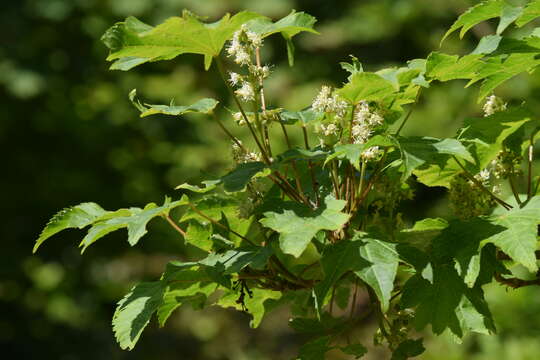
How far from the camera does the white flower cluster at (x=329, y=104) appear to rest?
108cm

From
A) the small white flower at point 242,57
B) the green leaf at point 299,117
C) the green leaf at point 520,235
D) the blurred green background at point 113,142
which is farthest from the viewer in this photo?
the blurred green background at point 113,142

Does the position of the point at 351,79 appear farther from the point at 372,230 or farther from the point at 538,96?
the point at 538,96

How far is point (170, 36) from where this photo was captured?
1.01 metres

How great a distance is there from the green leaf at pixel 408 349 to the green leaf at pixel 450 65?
428 millimetres

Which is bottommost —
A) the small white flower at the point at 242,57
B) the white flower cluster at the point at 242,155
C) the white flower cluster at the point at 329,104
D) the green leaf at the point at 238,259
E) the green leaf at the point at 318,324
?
the green leaf at the point at 318,324

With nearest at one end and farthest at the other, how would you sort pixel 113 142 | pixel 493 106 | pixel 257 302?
pixel 493 106 < pixel 257 302 < pixel 113 142

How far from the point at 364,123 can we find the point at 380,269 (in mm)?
226

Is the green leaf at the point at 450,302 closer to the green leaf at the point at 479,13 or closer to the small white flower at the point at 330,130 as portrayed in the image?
the small white flower at the point at 330,130

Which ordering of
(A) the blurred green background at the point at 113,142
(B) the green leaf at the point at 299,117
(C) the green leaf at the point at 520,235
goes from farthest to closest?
(A) the blurred green background at the point at 113,142 → (B) the green leaf at the point at 299,117 → (C) the green leaf at the point at 520,235

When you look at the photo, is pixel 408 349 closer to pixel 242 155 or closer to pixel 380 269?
pixel 380 269

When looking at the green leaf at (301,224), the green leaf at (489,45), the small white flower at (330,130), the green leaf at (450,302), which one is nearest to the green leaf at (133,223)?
the green leaf at (301,224)

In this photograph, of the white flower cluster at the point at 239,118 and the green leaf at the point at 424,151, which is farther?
the white flower cluster at the point at 239,118

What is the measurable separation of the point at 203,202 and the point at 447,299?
0.44 meters

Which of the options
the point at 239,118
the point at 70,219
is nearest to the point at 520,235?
the point at 239,118
